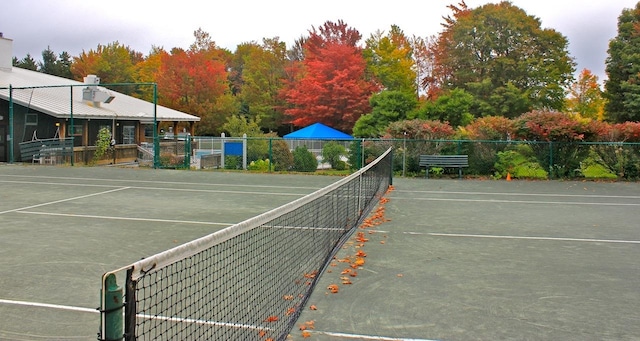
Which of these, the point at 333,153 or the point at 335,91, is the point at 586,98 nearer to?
the point at 335,91

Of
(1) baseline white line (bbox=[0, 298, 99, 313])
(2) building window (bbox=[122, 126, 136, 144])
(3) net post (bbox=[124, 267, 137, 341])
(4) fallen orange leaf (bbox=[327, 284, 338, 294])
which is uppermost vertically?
(2) building window (bbox=[122, 126, 136, 144])

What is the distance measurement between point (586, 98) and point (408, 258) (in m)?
58.1

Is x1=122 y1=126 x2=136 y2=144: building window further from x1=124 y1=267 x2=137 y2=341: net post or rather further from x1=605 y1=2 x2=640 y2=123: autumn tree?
x1=605 y1=2 x2=640 y2=123: autumn tree

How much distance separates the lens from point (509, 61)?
4272 centimetres

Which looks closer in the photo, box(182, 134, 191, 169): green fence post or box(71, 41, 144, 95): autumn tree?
box(182, 134, 191, 169): green fence post

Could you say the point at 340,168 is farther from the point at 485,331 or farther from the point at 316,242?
the point at 485,331

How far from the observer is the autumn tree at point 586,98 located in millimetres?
55906

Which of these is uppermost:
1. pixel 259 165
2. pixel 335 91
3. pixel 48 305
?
pixel 335 91

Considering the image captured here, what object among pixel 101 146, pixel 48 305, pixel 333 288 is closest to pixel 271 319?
pixel 333 288

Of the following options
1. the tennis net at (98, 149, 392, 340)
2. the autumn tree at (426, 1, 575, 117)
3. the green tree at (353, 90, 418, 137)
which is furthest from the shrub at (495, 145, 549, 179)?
the autumn tree at (426, 1, 575, 117)

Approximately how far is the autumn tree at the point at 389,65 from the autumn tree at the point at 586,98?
18.4 meters

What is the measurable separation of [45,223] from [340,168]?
1580 cm

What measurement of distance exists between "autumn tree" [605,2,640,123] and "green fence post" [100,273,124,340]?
44.8m

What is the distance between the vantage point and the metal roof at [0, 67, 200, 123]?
28531 mm
